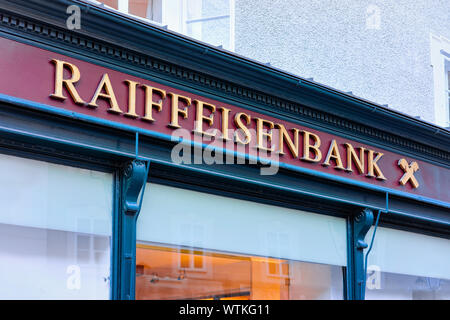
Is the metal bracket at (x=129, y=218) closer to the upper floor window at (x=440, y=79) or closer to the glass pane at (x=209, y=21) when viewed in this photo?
the glass pane at (x=209, y=21)

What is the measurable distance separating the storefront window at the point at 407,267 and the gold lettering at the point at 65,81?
11.2 feet

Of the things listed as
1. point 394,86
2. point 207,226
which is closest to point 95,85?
point 207,226

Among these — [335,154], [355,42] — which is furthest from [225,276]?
[355,42]

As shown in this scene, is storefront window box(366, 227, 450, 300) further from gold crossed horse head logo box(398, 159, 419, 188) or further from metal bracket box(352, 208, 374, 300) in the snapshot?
gold crossed horse head logo box(398, 159, 419, 188)

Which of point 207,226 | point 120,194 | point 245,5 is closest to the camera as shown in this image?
point 120,194

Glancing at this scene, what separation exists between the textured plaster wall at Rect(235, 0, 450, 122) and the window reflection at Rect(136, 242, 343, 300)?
2.00 meters

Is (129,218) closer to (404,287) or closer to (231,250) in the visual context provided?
(231,250)

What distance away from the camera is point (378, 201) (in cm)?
728

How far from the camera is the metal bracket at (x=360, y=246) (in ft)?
23.1

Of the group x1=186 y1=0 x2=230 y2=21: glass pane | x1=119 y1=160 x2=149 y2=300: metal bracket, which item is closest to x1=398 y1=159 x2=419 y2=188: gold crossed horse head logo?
x1=186 y1=0 x2=230 y2=21: glass pane

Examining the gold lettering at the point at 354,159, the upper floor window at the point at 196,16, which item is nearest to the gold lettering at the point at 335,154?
the gold lettering at the point at 354,159
